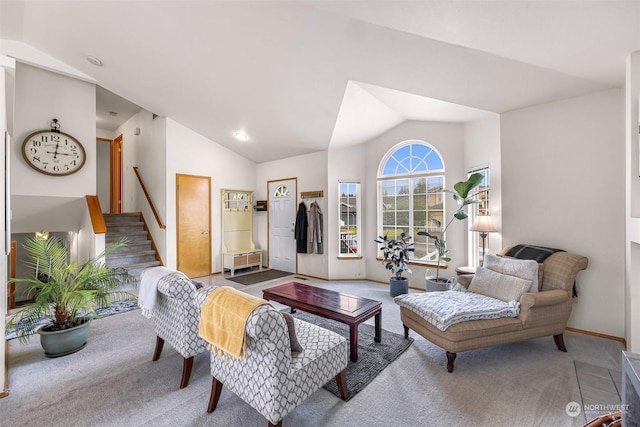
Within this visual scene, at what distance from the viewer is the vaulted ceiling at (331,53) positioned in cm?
201

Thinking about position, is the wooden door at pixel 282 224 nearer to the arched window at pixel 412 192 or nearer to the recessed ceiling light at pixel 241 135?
the recessed ceiling light at pixel 241 135

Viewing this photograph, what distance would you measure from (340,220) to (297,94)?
2.42 metres

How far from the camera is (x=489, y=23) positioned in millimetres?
1982

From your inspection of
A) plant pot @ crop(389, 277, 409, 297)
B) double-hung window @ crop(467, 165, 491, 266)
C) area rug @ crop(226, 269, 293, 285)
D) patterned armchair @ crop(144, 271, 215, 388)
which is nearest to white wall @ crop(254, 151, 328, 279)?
area rug @ crop(226, 269, 293, 285)

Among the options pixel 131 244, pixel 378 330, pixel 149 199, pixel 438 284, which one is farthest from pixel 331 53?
pixel 131 244

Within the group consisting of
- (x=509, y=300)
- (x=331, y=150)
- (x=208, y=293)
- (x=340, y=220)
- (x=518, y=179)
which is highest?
(x=331, y=150)

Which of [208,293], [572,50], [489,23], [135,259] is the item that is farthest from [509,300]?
[135,259]

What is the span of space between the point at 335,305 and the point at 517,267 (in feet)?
5.90

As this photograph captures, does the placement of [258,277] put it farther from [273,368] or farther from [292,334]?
[273,368]

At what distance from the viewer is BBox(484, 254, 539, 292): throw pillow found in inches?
98.1

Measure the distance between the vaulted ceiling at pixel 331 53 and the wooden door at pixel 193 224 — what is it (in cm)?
137

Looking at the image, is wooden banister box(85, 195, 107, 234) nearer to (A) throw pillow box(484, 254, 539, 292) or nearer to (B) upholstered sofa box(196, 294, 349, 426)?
(B) upholstered sofa box(196, 294, 349, 426)

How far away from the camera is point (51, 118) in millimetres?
3854

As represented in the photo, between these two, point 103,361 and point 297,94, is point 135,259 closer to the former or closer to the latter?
point 103,361
